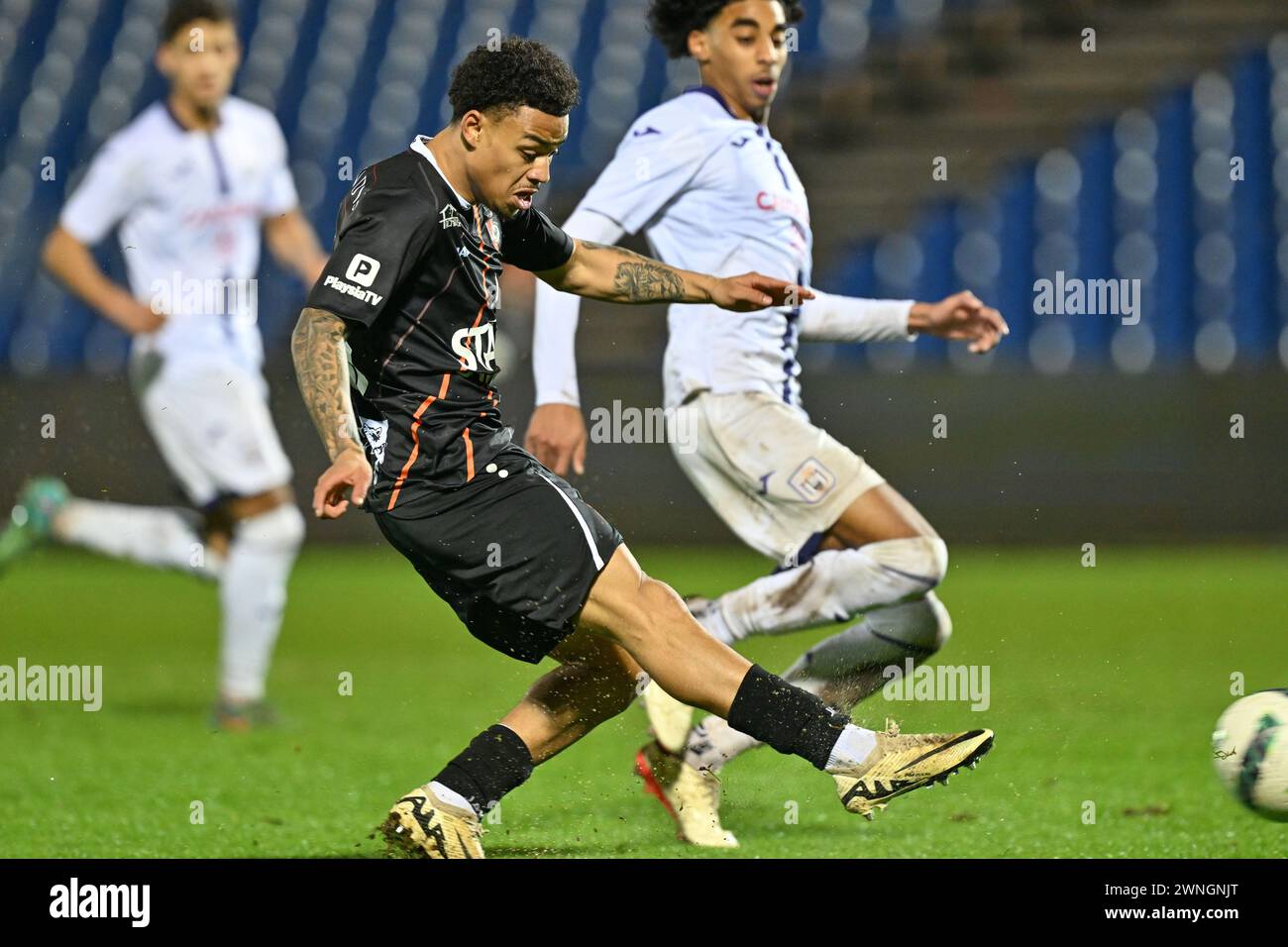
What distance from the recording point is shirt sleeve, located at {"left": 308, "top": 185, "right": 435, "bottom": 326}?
11.2 ft

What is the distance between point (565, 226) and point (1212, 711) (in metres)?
3.20

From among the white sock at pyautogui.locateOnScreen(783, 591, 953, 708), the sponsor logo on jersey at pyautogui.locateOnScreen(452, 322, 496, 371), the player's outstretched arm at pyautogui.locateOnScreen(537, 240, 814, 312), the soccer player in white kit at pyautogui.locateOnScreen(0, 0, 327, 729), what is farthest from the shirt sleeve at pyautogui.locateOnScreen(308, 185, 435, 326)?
the soccer player in white kit at pyautogui.locateOnScreen(0, 0, 327, 729)

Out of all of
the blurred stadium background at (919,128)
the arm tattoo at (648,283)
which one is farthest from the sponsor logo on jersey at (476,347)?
the blurred stadium background at (919,128)

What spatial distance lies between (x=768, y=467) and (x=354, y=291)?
1513 mm

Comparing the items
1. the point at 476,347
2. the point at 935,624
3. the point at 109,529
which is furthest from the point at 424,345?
the point at 109,529

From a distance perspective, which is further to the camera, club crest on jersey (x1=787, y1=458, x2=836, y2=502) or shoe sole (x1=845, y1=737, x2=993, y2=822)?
club crest on jersey (x1=787, y1=458, x2=836, y2=502)

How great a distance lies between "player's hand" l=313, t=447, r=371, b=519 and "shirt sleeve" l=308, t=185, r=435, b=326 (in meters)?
0.38

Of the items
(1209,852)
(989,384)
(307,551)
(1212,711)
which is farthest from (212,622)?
(1209,852)

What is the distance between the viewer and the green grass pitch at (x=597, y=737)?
4176 millimetres

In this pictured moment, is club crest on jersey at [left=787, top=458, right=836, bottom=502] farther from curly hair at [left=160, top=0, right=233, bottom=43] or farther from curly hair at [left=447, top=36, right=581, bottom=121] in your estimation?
curly hair at [left=160, top=0, right=233, bottom=43]

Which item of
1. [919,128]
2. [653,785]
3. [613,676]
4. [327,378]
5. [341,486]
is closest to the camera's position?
[341,486]

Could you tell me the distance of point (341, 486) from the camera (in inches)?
124

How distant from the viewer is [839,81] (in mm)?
13266

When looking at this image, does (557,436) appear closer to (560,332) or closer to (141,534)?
(560,332)
